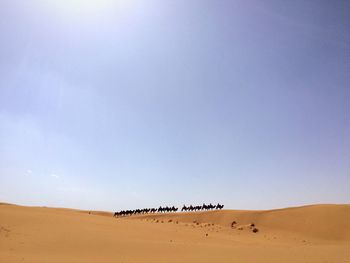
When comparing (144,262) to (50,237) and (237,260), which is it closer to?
(237,260)

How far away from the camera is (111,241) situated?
1233 centimetres

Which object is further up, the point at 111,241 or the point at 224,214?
the point at 224,214

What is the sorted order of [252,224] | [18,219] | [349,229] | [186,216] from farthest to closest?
[186,216] → [252,224] → [349,229] → [18,219]

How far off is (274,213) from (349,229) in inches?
261

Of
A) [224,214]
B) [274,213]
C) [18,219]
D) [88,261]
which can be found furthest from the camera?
[224,214]

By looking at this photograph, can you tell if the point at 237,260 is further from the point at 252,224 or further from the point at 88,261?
the point at 252,224

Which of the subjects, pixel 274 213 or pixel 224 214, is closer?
pixel 274 213

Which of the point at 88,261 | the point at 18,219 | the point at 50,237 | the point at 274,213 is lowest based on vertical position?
the point at 88,261

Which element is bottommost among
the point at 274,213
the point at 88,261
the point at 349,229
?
the point at 88,261

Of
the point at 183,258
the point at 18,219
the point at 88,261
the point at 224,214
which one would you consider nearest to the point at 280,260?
the point at 183,258

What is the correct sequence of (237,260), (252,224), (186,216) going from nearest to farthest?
(237,260) → (252,224) → (186,216)

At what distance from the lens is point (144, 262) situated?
9.47m

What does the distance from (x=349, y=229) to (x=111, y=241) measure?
18.8 m

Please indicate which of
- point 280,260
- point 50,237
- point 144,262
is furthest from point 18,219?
point 280,260
